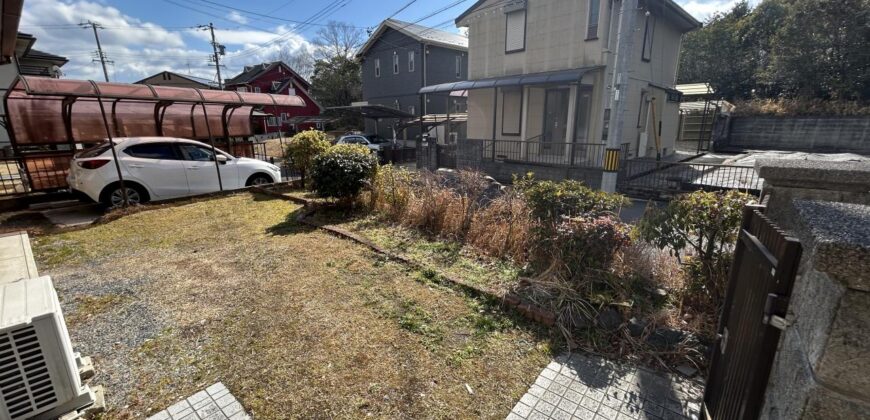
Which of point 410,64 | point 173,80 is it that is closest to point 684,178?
point 410,64

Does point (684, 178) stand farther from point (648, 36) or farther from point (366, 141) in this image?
point (366, 141)

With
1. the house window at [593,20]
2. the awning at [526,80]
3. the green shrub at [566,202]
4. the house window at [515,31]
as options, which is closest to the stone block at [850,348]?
the green shrub at [566,202]

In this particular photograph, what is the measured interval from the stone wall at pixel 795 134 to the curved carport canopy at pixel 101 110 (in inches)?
856

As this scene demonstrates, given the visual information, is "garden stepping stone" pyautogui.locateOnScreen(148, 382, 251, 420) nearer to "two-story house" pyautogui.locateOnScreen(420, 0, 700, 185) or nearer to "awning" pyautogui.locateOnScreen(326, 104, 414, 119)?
"two-story house" pyautogui.locateOnScreen(420, 0, 700, 185)

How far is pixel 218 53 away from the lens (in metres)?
34.3

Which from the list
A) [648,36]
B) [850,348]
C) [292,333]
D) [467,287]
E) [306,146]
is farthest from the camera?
[648,36]

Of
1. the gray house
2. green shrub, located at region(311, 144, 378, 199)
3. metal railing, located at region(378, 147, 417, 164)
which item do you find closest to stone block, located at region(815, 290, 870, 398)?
green shrub, located at region(311, 144, 378, 199)

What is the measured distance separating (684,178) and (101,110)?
13.2m

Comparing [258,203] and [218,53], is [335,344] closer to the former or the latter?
[258,203]

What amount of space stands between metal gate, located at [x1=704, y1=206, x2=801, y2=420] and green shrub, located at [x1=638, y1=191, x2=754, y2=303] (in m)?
1.42

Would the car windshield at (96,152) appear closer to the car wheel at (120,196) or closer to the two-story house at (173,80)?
the car wheel at (120,196)

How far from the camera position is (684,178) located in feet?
30.5

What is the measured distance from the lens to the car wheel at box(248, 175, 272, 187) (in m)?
9.91

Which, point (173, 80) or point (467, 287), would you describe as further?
point (173, 80)
